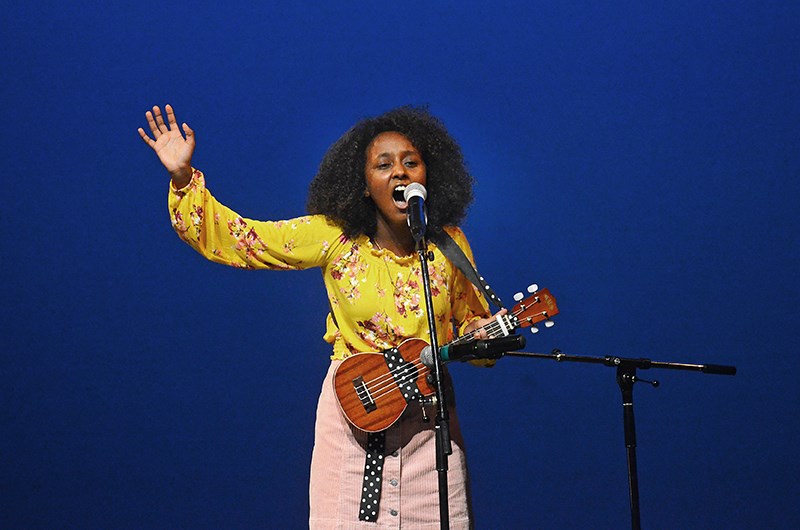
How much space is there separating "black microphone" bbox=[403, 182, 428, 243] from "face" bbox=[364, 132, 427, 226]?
0.32 meters

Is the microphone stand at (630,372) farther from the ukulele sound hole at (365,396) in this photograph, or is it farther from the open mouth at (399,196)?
the open mouth at (399,196)

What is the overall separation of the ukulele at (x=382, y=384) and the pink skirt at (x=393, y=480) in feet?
0.15

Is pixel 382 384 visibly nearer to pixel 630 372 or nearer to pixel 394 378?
pixel 394 378

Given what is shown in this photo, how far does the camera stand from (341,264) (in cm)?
248

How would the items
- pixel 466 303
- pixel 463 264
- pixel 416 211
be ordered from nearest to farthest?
1. pixel 416 211
2. pixel 463 264
3. pixel 466 303

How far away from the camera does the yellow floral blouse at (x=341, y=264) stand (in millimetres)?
2324

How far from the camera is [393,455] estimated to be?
2.35 metres

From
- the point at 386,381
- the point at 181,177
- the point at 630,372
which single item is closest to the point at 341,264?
the point at 386,381

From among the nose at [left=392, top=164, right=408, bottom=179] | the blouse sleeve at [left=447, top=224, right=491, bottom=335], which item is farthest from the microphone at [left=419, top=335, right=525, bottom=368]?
the nose at [left=392, top=164, right=408, bottom=179]

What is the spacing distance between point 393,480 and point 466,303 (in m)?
0.55

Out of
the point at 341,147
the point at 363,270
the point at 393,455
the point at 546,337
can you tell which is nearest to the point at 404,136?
the point at 341,147

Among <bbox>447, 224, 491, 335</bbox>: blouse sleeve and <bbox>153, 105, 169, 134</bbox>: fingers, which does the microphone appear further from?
<bbox>153, 105, 169, 134</bbox>: fingers

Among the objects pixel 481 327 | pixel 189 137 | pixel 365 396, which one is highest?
pixel 189 137

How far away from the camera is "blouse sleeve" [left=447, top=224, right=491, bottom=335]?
2.60 m
